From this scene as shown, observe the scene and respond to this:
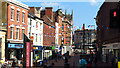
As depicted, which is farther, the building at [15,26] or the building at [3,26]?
the building at [15,26]

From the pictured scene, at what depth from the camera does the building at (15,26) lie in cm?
3344

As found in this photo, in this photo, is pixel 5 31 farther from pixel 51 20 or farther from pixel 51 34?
pixel 51 20

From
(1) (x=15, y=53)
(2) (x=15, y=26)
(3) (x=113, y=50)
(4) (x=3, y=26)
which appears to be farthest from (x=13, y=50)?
(3) (x=113, y=50)

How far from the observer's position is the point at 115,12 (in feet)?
26.9

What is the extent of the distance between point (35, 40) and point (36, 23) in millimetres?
3446

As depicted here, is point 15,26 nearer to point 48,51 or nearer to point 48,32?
point 48,32

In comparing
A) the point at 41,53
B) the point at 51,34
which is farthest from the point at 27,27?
the point at 51,34

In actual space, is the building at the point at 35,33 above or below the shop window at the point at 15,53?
above

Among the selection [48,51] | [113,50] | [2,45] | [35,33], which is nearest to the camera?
[2,45]

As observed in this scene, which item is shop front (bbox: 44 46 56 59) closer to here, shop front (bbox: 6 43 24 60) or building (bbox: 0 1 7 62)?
shop front (bbox: 6 43 24 60)

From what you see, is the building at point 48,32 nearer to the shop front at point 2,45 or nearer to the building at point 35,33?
the building at point 35,33

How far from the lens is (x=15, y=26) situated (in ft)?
115

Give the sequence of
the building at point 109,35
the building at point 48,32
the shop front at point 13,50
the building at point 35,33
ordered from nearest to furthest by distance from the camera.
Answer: the shop front at point 13,50 → the building at point 109,35 → the building at point 35,33 → the building at point 48,32

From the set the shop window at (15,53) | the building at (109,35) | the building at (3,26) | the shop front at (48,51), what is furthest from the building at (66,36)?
the building at (3,26)
